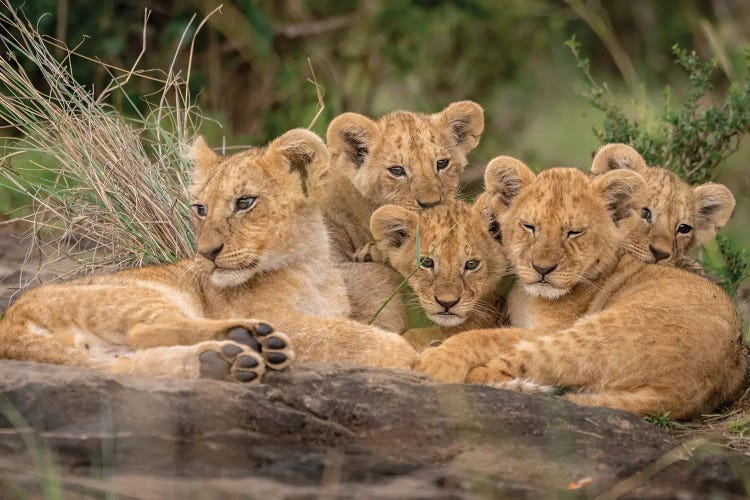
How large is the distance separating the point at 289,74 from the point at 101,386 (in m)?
5.92

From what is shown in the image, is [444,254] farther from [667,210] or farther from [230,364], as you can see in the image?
[230,364]

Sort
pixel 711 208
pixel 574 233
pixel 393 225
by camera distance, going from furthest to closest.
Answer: pixel 711 208 < pixel 393 225 < pixel 574 233

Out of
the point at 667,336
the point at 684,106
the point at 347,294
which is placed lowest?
the point at 347,294

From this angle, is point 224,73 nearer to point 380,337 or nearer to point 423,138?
point 423,138

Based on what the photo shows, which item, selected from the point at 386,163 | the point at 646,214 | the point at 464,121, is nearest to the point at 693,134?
the point at 646,214

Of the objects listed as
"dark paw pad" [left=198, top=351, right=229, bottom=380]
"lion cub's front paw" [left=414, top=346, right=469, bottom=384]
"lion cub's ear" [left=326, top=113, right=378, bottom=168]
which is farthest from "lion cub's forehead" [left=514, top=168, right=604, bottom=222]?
"dark paw pad" [left=198, top=351, right=229, bottom=380]

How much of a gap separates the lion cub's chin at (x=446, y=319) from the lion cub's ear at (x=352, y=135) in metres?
1.37

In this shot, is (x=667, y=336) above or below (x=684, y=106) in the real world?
below

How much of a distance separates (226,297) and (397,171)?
5.21ft

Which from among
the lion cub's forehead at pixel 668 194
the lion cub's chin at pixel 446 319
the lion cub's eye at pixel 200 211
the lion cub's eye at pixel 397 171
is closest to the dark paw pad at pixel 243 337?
the lion cub's eye at pixel 200 211

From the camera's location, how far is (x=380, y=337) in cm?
516

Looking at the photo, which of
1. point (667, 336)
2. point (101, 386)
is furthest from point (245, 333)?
point (667, 336)

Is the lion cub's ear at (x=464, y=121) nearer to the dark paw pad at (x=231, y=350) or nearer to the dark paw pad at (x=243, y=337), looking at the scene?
the dark paw pad at (x=243, y=337)

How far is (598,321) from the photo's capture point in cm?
519
